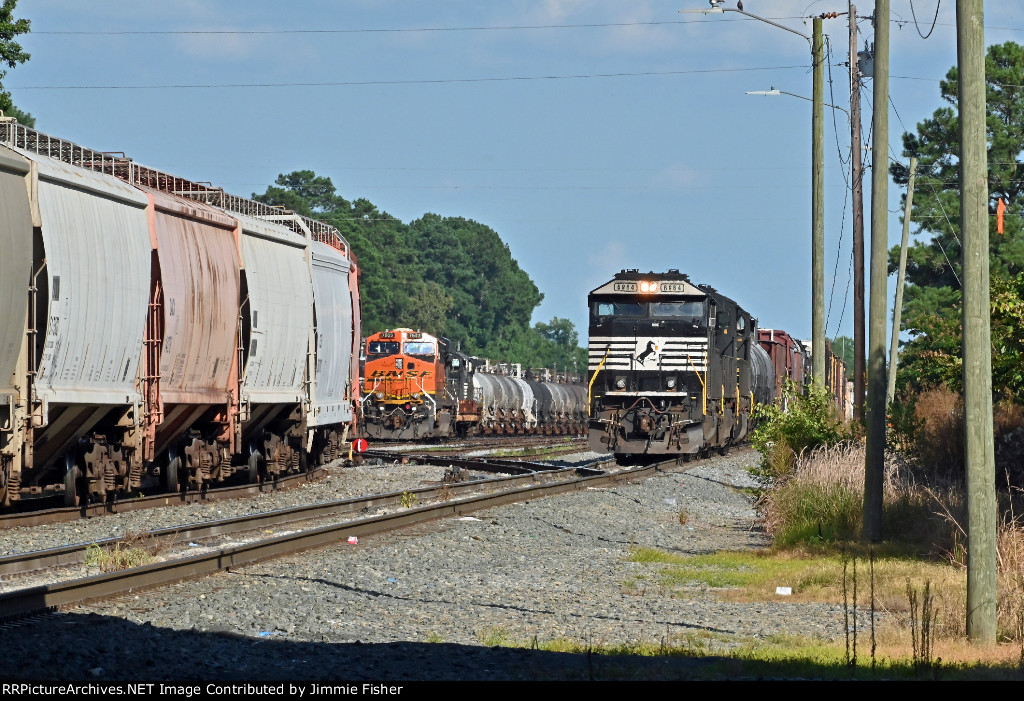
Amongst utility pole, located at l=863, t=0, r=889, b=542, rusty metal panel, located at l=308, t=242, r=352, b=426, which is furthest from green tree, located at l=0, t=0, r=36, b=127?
utility pole, located at l=863, t=0, r=889, b=542

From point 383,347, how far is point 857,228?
23270 millimetres

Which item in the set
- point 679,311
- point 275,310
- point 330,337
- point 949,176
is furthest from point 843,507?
point 949,176

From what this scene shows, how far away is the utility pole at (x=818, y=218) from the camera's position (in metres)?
24.6

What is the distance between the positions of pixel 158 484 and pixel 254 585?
10.8m

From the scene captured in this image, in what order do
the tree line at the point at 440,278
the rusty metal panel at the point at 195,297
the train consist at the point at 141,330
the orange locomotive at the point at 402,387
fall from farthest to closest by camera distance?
1. the tree line at the point at 440,278
2. the orange locomotive at the point at 402,387
3. the rusty metal panel at the point at 195,297
4. the train consist at the point at 141,330

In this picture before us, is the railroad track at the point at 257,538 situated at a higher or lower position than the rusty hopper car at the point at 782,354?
lower

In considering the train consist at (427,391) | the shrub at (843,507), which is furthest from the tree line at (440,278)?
Result: the shrub at (843,507)

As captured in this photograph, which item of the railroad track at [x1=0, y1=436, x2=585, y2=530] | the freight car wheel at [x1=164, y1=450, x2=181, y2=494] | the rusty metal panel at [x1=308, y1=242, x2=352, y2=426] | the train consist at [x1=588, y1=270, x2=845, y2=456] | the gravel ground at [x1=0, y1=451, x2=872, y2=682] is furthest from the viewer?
the train consist at [x1=588, y1=270, x2=845, y2=456]

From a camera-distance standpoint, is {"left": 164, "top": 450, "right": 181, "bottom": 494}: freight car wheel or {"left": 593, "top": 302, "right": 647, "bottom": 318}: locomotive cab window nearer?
{"left": 164, "top": 450, "right": 181, "bottom": 494}: freight car wheel

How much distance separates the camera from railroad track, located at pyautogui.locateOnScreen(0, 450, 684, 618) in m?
9.78

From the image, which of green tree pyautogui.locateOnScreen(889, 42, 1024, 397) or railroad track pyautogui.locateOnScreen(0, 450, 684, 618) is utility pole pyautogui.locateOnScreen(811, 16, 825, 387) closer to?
railroad track pyautogui.locateOnScreen(0, 450, 684, 618)

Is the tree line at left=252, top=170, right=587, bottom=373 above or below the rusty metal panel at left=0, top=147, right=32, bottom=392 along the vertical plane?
above

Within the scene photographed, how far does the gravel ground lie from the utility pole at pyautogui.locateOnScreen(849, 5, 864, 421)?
645cm

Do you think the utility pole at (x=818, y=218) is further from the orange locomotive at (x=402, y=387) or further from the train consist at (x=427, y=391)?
the orange locomotive at (x=402, y=387)
